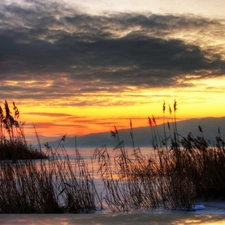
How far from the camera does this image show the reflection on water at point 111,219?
339cm

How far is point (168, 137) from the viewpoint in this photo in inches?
245

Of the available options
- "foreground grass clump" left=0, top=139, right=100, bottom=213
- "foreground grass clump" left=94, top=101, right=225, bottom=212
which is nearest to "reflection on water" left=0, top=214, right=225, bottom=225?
"foreground grass clump" left=0, top=139, right=100, bottom=213

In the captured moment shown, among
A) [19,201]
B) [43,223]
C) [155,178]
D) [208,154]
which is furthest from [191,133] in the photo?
[43,223]

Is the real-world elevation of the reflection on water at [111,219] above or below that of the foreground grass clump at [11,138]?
below

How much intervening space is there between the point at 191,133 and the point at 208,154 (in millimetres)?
453

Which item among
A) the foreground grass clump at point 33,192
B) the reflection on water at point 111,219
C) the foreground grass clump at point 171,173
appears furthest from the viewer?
the foreground grass clump at point 171,173

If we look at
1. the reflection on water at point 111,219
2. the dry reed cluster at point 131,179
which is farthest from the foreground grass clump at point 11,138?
the reflection on water at point 111,219

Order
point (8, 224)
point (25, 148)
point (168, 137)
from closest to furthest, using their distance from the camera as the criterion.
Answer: point (8, 224) → point (25, 148) → point (168, 137)

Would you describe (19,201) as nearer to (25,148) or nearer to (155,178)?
(25,148)

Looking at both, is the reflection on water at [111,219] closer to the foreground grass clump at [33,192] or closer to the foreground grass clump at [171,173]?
the foreground grass clump at [33,192]

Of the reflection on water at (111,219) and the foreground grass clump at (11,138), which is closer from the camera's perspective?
the reflection on water at (111,219)

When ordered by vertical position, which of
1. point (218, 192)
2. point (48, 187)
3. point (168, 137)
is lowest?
point (218, 192)

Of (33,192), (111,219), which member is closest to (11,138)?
(33,192)

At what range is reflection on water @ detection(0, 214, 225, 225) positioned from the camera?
3.39 metres
